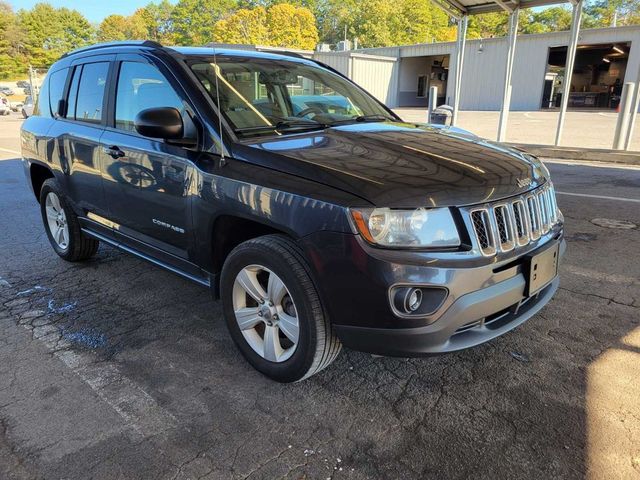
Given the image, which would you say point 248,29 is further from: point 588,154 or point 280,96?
point 280,96

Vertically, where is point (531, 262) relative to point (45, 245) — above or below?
above

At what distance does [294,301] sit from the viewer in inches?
97.0

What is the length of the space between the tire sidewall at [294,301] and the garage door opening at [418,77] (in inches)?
1431

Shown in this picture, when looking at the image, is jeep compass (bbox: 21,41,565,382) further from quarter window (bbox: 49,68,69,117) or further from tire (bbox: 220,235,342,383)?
quarter window (bbox: 49,68,69,117)

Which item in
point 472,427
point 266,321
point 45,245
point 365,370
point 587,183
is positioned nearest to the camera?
point 472,427

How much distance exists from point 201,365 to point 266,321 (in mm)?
597

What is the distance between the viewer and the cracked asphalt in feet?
7.23

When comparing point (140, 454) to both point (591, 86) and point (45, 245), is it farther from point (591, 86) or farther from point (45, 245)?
point (591, 86)

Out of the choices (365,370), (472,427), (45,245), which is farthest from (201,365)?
(45,245)

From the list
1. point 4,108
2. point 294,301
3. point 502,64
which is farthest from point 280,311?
point 4,108

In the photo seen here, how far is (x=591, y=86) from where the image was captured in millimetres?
40531

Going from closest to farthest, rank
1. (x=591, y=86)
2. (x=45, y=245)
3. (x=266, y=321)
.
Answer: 1. (x=266, y=321)
2. (x=45, y=245)
3. (x=591, y=86)

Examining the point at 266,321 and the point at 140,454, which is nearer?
the point at 140,454

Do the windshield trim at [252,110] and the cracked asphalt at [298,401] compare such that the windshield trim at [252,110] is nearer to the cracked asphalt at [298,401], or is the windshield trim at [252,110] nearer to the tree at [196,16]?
the cracked asphalt at [298,401]
